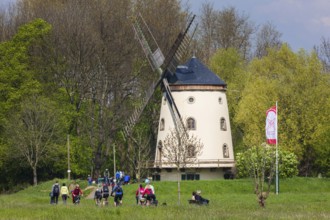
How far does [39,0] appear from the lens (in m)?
93.1

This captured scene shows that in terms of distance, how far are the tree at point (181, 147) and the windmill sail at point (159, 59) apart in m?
1.75

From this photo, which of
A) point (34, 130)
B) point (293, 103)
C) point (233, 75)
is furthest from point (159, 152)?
point (233, 75)

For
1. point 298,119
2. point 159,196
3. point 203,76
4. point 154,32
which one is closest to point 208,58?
point 154,32

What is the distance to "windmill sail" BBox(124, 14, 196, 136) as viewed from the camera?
79312mm

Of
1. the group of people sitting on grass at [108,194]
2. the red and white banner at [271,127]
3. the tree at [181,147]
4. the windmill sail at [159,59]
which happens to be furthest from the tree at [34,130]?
the group of people sitting on grass at [108,194]

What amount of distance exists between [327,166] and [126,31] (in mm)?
22862

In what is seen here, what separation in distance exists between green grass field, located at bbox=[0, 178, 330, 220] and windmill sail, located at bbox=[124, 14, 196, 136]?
433 inches

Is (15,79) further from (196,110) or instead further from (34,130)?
(196,110)

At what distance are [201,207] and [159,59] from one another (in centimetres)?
3850

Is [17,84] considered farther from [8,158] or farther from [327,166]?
[327,166]

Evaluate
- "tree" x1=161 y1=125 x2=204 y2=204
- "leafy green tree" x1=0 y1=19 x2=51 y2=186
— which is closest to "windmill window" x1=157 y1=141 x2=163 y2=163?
"tree" x1=161 y1=125 x2=204 y2=204

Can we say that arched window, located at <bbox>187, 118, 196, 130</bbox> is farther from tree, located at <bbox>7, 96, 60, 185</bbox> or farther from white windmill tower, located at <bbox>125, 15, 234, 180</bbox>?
tree, located at <bbox>7, 96, 60, 185</bbox>

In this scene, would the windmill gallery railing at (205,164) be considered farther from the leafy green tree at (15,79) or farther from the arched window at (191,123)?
the leafy green tree at (15,79)

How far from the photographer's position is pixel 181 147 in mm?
69500
